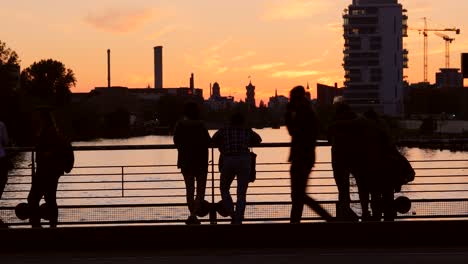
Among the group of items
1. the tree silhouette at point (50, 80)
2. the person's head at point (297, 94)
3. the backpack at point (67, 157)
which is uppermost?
the tree silhouette at point (50, 80)

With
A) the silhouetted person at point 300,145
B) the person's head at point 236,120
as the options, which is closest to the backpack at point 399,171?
the silhouetted person at point 300,145

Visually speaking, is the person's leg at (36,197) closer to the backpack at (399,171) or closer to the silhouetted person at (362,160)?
the silhouetted person at (362,160)

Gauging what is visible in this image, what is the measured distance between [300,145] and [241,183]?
1394mm

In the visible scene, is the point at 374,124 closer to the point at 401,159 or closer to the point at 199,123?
the point at 401,159

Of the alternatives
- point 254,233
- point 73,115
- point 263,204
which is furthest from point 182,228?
point 73,115

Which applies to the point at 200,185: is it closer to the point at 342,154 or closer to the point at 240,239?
the point at 342,154

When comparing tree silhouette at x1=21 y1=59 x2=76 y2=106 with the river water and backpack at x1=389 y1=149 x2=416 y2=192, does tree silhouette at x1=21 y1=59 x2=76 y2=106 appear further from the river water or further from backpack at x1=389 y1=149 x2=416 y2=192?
backpack at x1=389 y1=149 x2=416 y2=192

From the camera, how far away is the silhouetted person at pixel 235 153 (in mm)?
14648

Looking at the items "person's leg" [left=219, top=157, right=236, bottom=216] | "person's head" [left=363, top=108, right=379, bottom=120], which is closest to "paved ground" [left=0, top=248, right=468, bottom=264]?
"person's leg" [left=219, top=157, right=236, bottom=216]

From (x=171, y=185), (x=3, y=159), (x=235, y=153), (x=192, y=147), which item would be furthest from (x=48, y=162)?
(x=171, y=185)

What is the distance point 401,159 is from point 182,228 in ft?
13.2

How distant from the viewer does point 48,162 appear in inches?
583

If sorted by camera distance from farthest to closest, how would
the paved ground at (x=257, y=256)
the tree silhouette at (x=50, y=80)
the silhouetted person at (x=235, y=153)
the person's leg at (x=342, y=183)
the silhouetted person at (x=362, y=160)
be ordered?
1. the tree silhouette at (x=50, y=80)
2. the silhouetted person at (x=235, y=153)
3. the silhouetted person at (x=362, y=160)
4. the person's leg at (x=342, y=183)
5. the paved ground at (x=257, y=256)

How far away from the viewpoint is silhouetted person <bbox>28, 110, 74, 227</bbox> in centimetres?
1481
